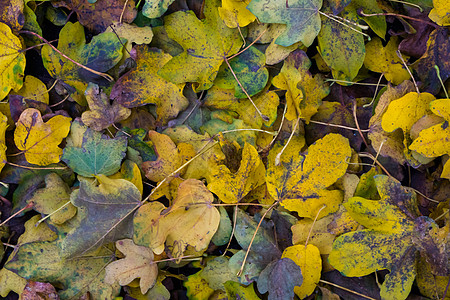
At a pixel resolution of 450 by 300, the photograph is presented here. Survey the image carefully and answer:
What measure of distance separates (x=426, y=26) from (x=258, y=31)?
0.47 meters

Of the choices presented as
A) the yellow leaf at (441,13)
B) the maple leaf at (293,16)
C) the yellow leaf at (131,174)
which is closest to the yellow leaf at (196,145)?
the yellow leaf at (131,174)

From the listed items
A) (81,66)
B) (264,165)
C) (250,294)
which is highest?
(81,66)

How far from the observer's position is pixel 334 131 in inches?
42.9

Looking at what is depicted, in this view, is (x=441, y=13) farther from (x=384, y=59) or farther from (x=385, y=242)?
(x=385, y=242)

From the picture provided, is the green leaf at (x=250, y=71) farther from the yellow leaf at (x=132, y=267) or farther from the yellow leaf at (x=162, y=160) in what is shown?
the yellow leaf at (x=132, y=267)

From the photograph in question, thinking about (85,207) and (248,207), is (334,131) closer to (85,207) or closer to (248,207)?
(248,207)

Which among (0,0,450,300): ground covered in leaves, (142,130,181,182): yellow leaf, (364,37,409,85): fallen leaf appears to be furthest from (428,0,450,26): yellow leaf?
(142,130,181,182): yellow leaf

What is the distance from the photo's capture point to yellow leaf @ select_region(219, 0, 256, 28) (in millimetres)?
1027

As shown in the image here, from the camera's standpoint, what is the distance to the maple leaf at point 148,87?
108 centimetres

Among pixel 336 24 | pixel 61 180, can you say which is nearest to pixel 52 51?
pixel 61 180

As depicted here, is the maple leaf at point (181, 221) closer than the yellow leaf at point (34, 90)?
Yes

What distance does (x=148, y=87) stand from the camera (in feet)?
3.57

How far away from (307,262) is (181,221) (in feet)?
1.19

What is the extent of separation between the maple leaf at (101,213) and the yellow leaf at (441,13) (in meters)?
0.94
